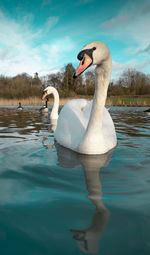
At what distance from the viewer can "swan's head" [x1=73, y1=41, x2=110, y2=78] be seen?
2422 mm

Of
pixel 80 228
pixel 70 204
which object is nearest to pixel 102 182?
pixel 70 204

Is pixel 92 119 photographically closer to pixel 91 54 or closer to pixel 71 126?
pixel 71 126

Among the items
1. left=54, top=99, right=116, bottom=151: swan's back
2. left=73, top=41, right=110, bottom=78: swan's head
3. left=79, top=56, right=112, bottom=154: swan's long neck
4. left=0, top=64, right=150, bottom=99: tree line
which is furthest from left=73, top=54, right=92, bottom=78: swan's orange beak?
left=0, top=64, right=150, bottom=99: tree line

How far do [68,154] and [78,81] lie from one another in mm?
40203

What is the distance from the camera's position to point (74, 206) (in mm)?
1570

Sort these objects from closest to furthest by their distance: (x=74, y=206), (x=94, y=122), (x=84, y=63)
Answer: (x=74, y=206)
(x=84, y=63)
(x=94, y=122)

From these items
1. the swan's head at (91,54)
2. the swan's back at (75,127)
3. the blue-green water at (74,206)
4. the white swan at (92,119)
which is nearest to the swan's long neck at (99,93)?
the white swan at (92,119)

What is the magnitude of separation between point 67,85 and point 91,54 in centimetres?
3700

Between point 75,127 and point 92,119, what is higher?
point 92,119

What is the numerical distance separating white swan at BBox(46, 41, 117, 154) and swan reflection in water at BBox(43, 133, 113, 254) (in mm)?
124

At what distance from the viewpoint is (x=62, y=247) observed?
44.9 inches

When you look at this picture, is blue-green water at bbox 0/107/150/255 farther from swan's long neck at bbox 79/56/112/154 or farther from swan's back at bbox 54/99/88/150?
swan's back at bbox 54/99/88/150

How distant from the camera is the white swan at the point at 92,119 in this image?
2531mm

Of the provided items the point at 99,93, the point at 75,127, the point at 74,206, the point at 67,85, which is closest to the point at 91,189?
the point at 74,206
